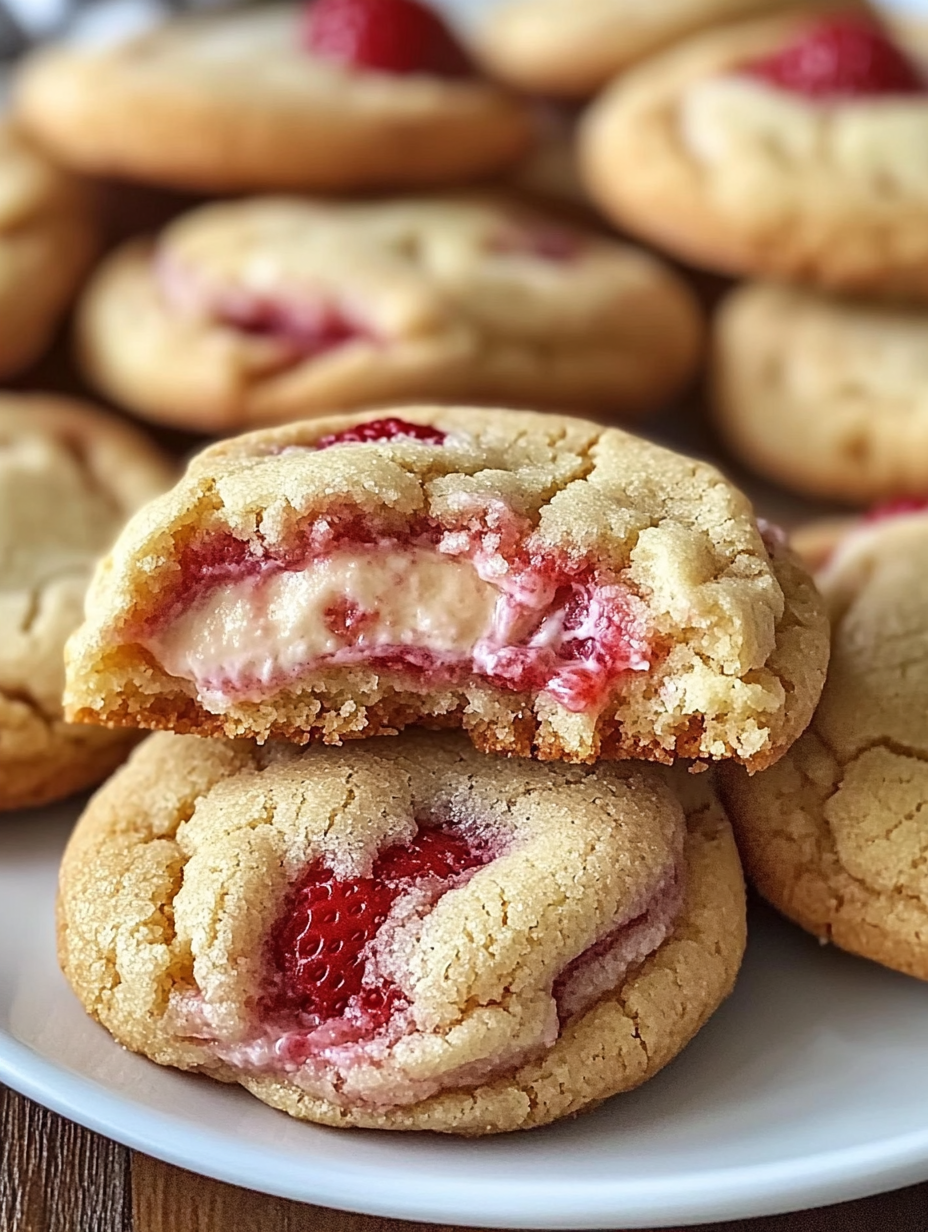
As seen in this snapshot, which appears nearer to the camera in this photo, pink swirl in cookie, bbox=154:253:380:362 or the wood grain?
the wood grain

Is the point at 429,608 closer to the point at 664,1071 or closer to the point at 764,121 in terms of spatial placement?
the point at 664,1071

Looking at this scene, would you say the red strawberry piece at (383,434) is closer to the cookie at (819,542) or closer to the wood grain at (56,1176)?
the cookie at (819,542)

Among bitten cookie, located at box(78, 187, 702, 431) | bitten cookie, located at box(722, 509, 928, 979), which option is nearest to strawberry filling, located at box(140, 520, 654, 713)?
bitten cookie, located at box(722, 509, 928, 979)

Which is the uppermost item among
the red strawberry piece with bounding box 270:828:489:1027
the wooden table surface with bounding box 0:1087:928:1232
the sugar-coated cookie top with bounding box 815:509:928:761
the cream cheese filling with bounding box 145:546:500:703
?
the cream cheese filling with bounding box 145:546:500:703

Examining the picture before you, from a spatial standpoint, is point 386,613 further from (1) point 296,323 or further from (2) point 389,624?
(1) point 296,323

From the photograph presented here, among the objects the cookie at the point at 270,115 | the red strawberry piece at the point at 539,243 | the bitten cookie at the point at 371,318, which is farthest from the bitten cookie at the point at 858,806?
the cookie at the point at 270,115

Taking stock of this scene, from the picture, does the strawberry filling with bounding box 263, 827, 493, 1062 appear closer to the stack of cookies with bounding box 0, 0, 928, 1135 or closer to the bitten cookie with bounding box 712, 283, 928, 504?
the stack of cookies with bounding box 0, 0, 928, 1135

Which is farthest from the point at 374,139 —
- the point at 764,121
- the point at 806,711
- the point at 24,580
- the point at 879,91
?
the point at 806,711
